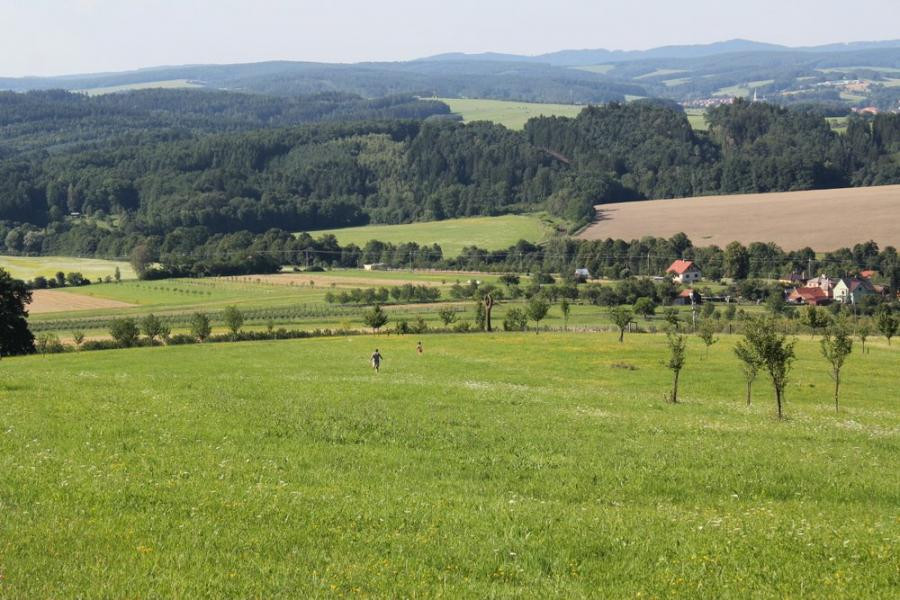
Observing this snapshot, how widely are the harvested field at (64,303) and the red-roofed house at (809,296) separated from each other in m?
77.3

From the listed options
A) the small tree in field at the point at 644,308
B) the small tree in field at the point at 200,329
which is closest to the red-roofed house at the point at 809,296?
the small tree in field at the point at 644,308

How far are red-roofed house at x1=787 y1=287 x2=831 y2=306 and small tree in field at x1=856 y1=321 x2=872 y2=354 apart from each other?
26926 millimetres

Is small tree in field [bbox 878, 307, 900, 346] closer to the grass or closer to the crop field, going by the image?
the crop field

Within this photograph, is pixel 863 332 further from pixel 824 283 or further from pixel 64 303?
pixel 64 303

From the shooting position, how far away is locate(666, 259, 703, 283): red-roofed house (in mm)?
132000

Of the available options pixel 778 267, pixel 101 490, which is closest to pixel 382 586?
pixel 101 490

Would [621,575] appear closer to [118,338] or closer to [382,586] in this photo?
[382,586]

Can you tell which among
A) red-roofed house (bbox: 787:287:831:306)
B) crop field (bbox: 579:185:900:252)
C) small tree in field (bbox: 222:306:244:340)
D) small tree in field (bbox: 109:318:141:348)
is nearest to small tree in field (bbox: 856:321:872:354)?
red-roofed house (bbox: 787:287:831:306)

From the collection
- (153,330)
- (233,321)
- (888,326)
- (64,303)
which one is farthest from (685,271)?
(64,303)

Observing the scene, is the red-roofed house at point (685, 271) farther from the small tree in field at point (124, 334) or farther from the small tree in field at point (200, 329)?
the small tree in field at point (124, 334)

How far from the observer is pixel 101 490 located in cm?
1600

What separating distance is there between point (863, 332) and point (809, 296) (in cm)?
4568

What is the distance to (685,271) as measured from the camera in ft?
436

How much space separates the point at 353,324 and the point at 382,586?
7962 cm
